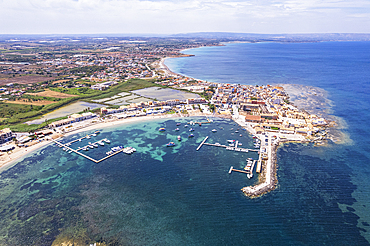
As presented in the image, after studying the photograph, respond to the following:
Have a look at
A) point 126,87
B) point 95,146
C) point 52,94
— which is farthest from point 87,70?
point 95,146

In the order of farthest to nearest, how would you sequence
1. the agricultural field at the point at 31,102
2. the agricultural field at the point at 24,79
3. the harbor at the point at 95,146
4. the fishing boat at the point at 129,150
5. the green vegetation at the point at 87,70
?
the green vegetation at the point at 87,70
the agricultural field at the point at 24,79
the agricultural field at the point at 31,102
the fishing boat at the point at 129,150
the harbor at the point at 95,146

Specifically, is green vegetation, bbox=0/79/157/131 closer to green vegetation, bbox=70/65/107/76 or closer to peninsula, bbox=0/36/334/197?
peninsula, bbox=0/36/334/197

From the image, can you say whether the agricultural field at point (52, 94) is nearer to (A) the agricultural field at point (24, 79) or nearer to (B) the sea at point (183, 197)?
(A) the agricultural field at point (24, 79)

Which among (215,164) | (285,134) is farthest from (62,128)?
(285,134)

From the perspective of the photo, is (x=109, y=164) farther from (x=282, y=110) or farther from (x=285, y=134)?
(x=282, y=110)

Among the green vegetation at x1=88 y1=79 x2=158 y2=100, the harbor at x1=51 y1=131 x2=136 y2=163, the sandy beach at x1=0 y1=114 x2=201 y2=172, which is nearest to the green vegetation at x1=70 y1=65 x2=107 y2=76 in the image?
the green vegetation at x1=88 y1=79 x2=158 y2=100

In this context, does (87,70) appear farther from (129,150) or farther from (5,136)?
(129,150)

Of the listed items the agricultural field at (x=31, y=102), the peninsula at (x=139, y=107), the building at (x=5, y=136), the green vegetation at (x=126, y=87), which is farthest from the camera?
the green vegetation at (x=126, y=87)

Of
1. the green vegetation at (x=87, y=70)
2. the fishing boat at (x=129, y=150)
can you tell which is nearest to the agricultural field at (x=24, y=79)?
the green vegetation at (x=87, y=70)
